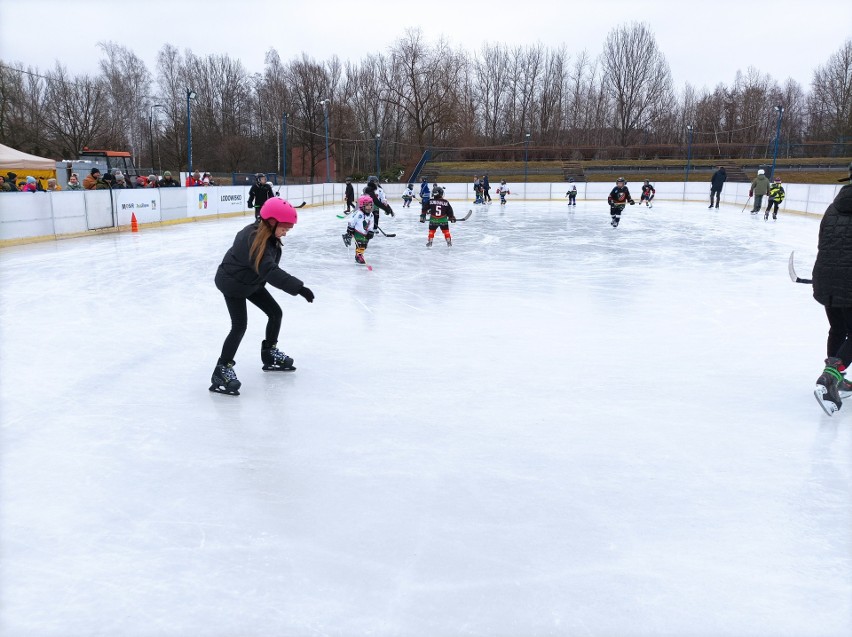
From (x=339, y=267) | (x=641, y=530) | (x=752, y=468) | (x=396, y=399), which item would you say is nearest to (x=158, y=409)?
(x=396, y=399)

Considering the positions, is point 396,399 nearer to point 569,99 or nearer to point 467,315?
point 467,315

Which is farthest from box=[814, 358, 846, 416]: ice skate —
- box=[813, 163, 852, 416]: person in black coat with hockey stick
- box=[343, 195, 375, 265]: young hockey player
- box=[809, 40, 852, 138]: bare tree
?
box=[809, 40, 852, 138]: bare tree

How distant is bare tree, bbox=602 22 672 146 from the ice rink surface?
55.0 meters

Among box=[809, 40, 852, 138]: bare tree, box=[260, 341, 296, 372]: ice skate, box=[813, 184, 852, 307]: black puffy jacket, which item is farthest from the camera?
box=[809, 40, 852, 138]: bare tree

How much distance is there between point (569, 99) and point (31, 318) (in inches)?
2351

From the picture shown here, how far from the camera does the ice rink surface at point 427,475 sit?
77.4 inches

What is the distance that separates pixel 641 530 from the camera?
237 centimetres

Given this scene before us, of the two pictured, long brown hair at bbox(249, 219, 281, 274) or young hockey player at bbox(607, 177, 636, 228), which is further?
young hockey player at bbox(607, 177, 636, 228)

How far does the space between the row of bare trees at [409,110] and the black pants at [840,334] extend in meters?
38.0

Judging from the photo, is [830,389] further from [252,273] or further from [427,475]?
[252,273]

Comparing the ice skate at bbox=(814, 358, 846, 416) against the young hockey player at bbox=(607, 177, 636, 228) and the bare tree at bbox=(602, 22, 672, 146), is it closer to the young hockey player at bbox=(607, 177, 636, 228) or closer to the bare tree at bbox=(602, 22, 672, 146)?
the young hockey player at bbox=(607, 177, 636, 228)

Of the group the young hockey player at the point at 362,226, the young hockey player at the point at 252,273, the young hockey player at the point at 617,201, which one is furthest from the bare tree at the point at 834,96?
the young hockey player at the point at 252,273

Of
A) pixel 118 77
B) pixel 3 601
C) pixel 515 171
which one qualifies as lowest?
pixel 3 601

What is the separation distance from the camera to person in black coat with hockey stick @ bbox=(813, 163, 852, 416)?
3.33m
